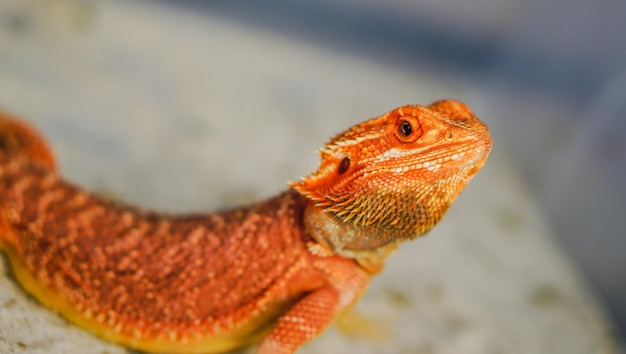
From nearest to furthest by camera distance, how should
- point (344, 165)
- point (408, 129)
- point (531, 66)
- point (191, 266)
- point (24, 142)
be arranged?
1. point (408, 129)
2. point (344, 165)
3. point (191, 266)
4. point (24, 142)
5. point (531, 66)

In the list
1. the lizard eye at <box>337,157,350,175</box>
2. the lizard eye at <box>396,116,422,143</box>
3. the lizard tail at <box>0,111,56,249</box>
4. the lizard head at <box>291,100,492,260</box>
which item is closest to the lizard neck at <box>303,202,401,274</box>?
the lizard head at <box>291,100,492,260</box>

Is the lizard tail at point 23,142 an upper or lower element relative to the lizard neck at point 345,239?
lower

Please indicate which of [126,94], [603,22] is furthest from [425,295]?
[126,94]

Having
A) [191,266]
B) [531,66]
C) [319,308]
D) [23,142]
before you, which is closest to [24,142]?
[23,142]

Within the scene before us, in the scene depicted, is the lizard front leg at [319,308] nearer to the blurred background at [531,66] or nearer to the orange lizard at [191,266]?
the orange lizard at [191,266]

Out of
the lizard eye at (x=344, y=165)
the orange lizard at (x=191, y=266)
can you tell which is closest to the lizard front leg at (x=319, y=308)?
the orange lizard at (x=191, y=266)

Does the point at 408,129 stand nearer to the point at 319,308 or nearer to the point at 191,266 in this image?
the point at 319,308

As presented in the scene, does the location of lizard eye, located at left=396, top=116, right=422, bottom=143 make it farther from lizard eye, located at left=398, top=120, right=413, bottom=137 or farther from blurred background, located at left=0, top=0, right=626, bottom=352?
blurred background, located at left=0, top=0, right=626, bottom=352

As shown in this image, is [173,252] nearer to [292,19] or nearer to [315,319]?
[315,319]
